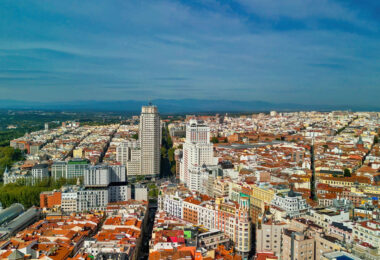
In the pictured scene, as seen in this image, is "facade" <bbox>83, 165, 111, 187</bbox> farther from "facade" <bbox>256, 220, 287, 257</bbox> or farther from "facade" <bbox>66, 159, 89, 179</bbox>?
"facade" <bbox>256, 220, 287, 257</bbox>

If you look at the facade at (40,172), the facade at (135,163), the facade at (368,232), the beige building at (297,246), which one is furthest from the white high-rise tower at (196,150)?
the facade at (368,232)

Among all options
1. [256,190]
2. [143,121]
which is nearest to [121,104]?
[143,121]

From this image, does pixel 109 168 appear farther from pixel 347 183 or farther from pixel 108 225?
pixel 347 183

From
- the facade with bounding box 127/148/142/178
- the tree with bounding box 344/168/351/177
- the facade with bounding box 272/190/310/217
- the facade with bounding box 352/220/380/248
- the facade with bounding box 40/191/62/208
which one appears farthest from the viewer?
the facade with bounding box 127/148/142/178

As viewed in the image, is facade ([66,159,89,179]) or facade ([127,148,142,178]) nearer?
facade ([66,159,89,179])

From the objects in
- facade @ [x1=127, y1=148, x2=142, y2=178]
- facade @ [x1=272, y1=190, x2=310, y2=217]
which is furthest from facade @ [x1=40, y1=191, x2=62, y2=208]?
facade @ [x1=272, y1=190, x2=310, y2=217]

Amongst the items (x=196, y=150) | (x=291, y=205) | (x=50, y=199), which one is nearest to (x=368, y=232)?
(x=291, y=205)
